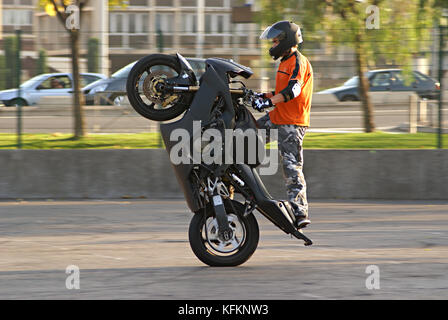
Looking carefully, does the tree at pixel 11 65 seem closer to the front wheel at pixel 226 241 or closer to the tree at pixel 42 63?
the tree at pixel 42 63

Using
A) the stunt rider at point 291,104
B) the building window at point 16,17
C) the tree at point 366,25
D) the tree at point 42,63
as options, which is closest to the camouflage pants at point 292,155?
the stunt rider at point 291,104

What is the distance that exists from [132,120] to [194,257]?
15.3 ft

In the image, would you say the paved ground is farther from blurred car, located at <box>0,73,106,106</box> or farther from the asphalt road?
blurred car, located at <box>0,73,106,106</box>

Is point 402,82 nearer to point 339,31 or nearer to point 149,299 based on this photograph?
point 339,31

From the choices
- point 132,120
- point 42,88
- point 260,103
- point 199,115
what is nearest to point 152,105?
point 199,115

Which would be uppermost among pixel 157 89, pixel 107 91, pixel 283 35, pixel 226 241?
pixel 283 35

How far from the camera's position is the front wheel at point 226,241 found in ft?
→ 19.9

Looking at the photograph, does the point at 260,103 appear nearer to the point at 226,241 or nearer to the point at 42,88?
the point at 226,241

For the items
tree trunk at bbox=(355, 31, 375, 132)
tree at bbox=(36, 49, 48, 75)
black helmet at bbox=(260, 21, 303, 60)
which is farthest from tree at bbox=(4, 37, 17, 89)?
black helmet at bbox=(260, 21, 303, 60)

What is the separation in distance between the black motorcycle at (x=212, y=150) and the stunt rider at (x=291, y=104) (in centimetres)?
45

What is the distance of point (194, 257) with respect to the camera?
6578mm

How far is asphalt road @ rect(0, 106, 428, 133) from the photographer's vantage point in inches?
424

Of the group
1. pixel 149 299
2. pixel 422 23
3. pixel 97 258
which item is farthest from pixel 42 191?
pixel 422 23

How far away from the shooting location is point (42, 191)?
10.5 m
